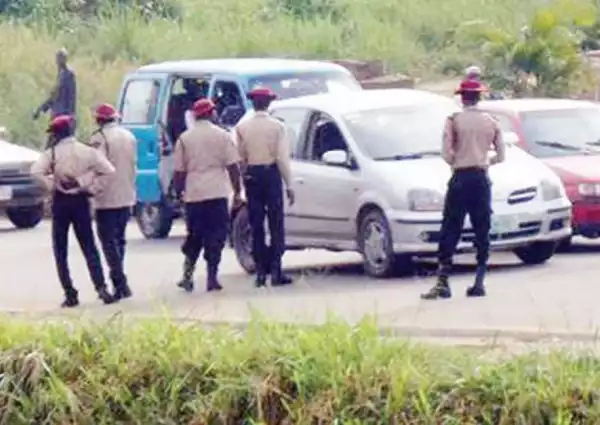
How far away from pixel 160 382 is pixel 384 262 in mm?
6327

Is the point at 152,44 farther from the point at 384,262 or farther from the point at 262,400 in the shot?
the point at 262,400

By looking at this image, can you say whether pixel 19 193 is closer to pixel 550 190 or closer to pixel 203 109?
pixel 203 109

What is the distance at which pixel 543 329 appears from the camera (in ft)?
47.7

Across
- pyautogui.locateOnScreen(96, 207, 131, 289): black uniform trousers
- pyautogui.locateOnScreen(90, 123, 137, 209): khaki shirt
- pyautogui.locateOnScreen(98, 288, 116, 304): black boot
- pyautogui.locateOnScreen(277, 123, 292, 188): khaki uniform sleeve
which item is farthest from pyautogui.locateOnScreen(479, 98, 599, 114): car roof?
pyautogui.locateOnScreen(98, 288, 116, 304): black boot

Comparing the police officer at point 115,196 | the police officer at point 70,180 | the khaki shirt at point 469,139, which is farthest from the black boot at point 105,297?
the khaki shirt at point 469,139

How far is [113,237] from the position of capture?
18.0 meters

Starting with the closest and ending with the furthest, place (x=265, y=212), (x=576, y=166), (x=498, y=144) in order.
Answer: (x=498, y=144) < (x=265, y=212) < (x=576, y=166)

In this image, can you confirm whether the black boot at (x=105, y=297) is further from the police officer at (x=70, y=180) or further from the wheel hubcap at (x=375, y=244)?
the wheel hubcap at (x=375, y=244)

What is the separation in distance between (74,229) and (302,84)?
559cm

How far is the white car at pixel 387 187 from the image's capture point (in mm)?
18344

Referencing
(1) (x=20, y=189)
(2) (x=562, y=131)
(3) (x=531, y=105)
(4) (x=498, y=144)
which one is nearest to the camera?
(4) (x=498, y=144)

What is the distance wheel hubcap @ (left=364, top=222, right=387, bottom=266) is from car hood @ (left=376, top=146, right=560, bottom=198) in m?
0.47

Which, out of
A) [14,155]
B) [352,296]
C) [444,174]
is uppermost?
[444,174]

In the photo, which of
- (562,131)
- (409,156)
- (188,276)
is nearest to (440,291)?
(409,156)
